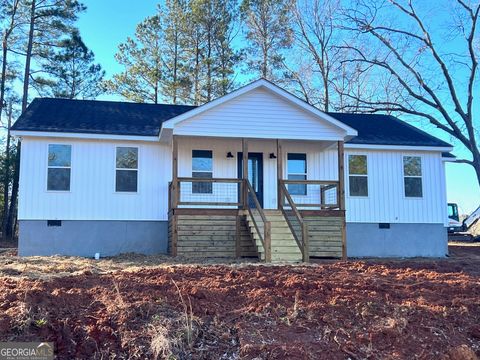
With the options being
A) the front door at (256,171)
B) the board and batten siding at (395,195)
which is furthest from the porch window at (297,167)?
the board and batten siding at (395,195)

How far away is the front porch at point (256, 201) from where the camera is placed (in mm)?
12086

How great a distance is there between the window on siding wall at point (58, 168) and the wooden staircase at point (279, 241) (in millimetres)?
5239

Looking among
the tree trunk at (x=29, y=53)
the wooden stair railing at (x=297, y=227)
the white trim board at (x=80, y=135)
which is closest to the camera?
the wooden stair railing at (x=297, y=227)

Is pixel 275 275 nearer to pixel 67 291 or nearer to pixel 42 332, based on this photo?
pixel 67 291

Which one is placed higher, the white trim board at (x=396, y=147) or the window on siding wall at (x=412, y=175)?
the white trim board at (x=396, y=147)

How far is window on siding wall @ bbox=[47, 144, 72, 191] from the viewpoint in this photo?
13305mm

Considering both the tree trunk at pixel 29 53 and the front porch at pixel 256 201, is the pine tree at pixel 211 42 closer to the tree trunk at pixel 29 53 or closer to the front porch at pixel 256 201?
the tree trunk at pixel 29 53

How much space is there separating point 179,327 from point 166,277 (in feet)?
7.18

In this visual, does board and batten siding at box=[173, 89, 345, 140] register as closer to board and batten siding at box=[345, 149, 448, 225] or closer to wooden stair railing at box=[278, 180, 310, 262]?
wooden stair railing at box=[278, 180, 310, 262]

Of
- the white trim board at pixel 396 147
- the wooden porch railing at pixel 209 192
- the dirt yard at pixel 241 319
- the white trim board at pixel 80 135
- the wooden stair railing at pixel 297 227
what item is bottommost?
the dirt yard at pixel 241 319

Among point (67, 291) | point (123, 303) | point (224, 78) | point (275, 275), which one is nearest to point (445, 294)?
point (275, 275)

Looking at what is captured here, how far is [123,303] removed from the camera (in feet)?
16.5

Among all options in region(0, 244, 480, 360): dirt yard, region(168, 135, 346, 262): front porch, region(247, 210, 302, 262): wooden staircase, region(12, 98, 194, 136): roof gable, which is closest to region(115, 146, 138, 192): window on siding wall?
region(12, 98, 194, 136): roof gable

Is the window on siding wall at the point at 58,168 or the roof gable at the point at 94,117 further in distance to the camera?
the roof gable at the point at 94,117
